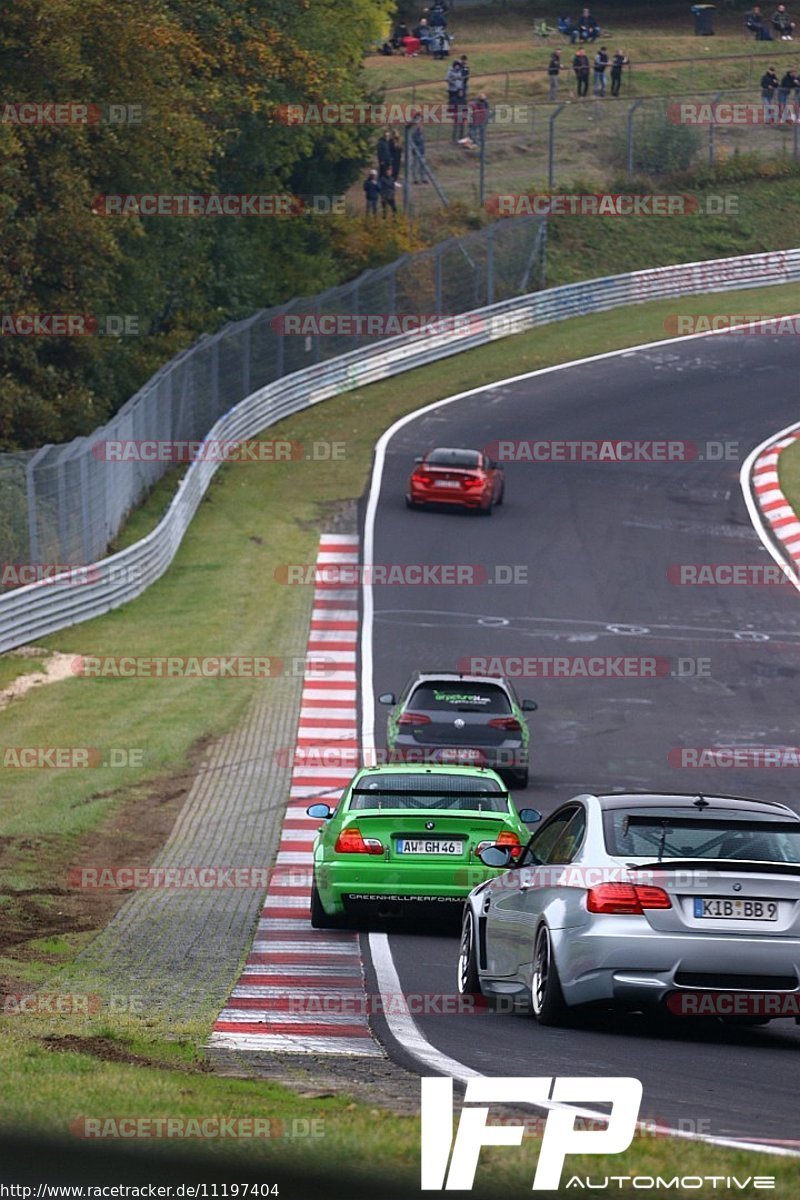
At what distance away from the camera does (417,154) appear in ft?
200

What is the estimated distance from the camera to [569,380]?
51.3 m

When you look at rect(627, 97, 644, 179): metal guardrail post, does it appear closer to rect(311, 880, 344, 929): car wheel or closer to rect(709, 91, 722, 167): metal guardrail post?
rect(709, 91, 722, 167): metal guardrail post

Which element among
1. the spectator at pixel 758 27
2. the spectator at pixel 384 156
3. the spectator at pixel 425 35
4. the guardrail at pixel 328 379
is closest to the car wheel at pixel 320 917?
the guardrail at pixel 328 379

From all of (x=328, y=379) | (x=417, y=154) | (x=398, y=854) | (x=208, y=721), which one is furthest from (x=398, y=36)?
(x=398, y=854)

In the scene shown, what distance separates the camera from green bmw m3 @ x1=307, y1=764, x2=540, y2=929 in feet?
47.9

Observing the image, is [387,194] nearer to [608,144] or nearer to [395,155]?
[395,155]

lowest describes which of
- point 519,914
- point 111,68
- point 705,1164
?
point 519,914

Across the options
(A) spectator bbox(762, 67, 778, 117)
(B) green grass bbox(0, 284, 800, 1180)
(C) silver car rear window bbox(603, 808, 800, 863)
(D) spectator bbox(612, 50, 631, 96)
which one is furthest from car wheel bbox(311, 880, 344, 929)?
(D) spectator bbox(612, 50, 631, 96)

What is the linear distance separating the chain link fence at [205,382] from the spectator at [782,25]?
112 feet

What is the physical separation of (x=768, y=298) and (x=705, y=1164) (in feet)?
186

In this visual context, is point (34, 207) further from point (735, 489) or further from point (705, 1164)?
point (705, 1164)

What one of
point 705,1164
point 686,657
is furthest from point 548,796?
point 705,1164

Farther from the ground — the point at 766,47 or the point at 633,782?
the point at 766,47

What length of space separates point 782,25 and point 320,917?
267 feet
